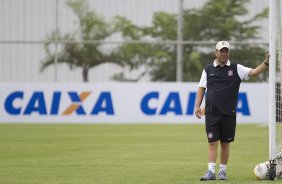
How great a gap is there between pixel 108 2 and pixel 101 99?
455 centimetres

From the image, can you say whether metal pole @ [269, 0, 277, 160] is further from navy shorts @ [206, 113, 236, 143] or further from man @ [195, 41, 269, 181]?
navy shorts @ [206, 113, 236, 143]

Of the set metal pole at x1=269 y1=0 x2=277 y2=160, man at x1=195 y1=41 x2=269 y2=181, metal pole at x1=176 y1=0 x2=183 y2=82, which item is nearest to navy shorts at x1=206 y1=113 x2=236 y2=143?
man at x1=195 y1=41 x2=269 y2=181

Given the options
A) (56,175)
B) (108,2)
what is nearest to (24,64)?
(108,2)

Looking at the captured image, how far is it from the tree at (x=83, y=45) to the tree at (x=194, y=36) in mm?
609

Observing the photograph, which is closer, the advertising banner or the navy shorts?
the navy shorts

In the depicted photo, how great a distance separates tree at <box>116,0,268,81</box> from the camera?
3138 centimetres

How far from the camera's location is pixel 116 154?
17.5 m

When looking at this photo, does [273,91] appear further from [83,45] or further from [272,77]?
[83,45]

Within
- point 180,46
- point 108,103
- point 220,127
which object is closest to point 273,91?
point 220,127

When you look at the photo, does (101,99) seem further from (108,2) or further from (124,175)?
(124,175)

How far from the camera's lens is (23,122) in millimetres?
29281

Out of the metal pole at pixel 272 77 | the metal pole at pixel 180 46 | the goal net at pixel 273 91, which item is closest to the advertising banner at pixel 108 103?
the metal pole at pixel 180 46

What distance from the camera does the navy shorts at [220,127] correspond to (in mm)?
12648

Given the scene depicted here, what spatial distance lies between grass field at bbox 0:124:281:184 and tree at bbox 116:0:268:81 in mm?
4173
